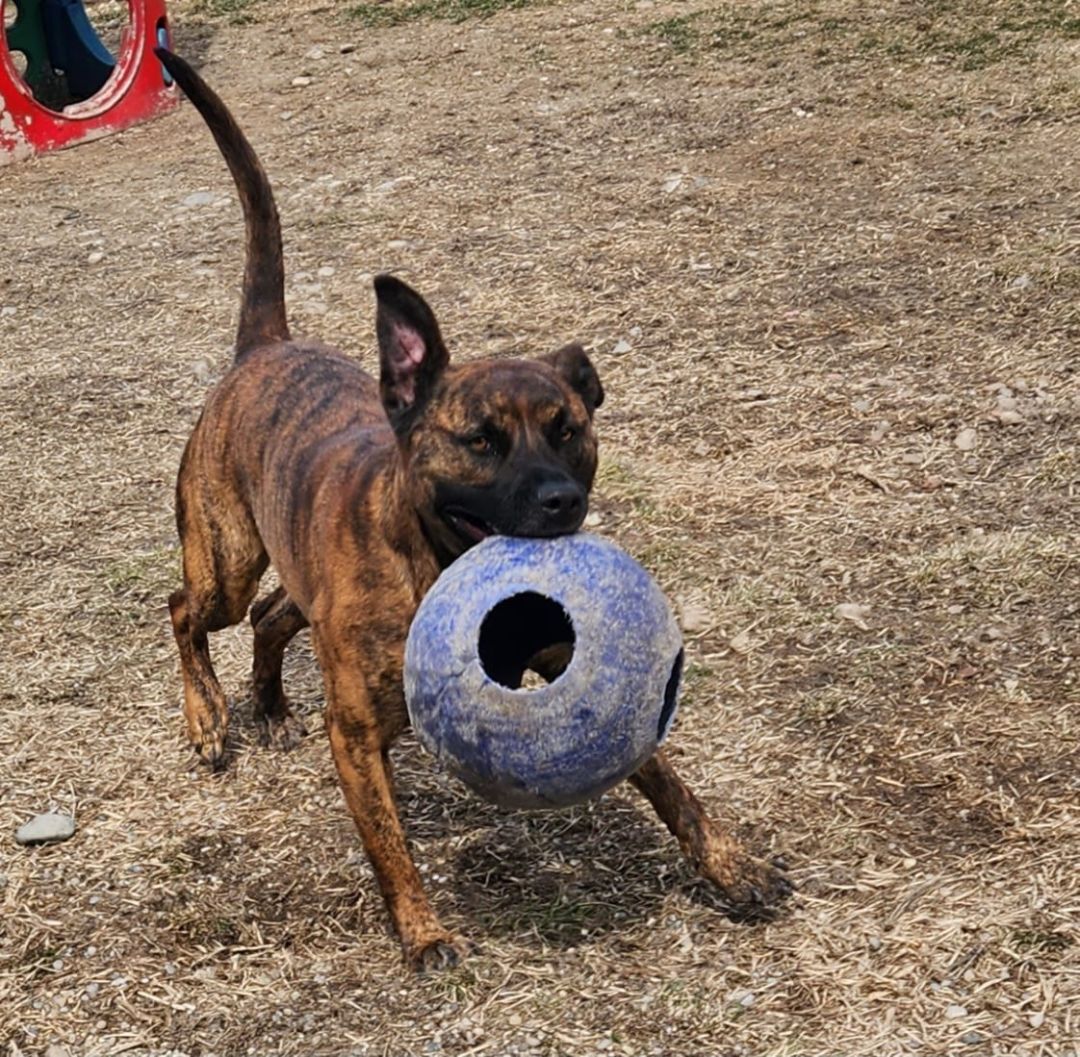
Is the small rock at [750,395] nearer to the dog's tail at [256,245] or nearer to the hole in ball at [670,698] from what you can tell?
the dog's tail at [256,245]

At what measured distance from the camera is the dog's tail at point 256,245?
18.7 ft

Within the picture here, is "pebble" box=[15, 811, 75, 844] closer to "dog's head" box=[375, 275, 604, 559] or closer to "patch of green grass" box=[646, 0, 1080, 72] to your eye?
"dog's head" box=[375, 275, 604, 559]

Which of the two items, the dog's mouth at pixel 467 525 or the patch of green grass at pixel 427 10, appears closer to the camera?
the dog's mouth at pixel 467 525

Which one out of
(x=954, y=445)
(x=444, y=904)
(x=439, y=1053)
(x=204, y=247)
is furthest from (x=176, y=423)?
(x=439, y=1053)

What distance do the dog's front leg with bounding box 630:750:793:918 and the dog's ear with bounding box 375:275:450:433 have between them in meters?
1.09

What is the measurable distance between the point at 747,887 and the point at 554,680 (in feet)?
3.06

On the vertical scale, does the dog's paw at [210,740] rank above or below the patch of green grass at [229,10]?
above

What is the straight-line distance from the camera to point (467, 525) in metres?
4.18

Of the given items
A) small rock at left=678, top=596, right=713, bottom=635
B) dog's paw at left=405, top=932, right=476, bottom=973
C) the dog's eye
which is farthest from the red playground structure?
dog's paw at left=405, top=932, right=476, bottom=973

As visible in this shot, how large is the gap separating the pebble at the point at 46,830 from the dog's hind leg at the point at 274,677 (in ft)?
2.19

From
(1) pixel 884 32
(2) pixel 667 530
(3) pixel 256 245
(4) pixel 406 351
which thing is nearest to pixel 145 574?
A: (3) pixel 256 245

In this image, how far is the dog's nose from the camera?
3.95m

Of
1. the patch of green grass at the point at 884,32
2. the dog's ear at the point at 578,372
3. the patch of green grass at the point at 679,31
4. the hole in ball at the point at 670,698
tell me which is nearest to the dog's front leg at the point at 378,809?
the hole in ball at the point at 670,698

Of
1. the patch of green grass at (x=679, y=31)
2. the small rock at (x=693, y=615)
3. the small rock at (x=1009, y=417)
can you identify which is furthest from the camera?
the patch of green grass at (x=679, y=31)
